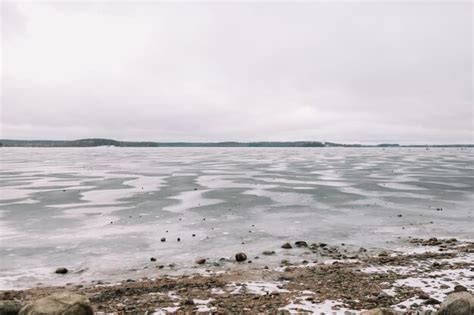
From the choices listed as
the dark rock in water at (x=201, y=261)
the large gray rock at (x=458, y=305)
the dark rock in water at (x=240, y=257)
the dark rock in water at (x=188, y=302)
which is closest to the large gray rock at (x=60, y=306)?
the dark rock in water at (x=188, y=302)

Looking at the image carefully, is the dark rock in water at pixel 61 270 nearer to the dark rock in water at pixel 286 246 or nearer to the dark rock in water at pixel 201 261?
the dark rock in water at pixel 201 261

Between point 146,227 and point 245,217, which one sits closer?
point 146,227

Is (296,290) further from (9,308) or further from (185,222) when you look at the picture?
(185,222)

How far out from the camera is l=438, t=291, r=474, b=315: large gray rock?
331 inches

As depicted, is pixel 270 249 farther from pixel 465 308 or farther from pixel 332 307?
pixel 465 308

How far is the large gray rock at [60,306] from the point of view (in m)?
7.88

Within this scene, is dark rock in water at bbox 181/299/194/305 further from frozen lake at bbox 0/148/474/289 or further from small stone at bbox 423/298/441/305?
small stone at bbox 423/298/441/305

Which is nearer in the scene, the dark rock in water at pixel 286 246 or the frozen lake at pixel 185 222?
the frozen lake at pixel 185 222

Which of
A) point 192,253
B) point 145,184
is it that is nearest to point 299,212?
point 192,253

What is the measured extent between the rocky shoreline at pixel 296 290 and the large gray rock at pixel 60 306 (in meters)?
0.02

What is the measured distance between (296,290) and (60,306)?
238 inches

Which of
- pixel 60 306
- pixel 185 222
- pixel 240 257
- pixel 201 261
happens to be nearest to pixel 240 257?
pixel 240 257

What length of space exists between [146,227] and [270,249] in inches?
275

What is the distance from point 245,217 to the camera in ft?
74.9
